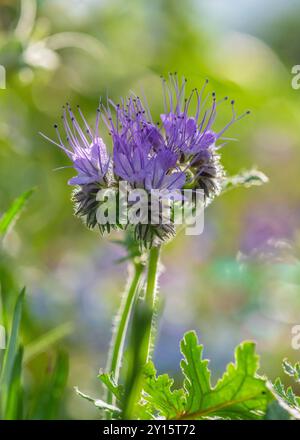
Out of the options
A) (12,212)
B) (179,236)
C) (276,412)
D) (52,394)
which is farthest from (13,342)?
(179,236)

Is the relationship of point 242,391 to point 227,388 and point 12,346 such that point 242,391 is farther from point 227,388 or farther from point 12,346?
point 12,346

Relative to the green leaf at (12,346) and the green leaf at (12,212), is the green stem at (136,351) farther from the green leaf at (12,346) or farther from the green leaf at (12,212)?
the green leaf at (12,212)

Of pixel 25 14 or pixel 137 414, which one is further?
pixel 25 14

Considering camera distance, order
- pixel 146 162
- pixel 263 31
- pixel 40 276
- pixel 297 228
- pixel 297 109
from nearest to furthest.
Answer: pixel 146 162
pixel 40 276
pixel 297 228
pixel 297 109
pixel 263 31

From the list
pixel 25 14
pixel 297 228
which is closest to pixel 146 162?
pixel 25 14

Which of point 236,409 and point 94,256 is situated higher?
point 94,256
